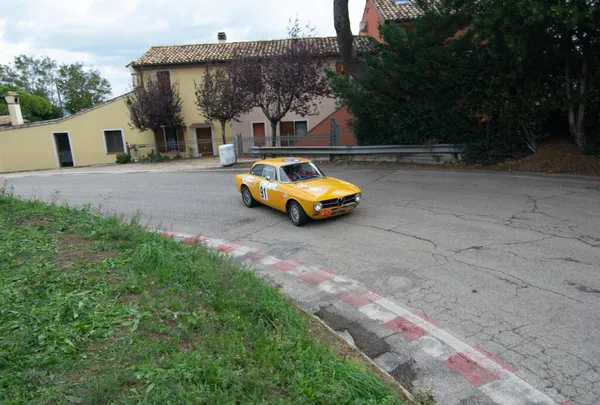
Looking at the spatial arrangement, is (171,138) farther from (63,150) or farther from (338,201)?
(338,201)

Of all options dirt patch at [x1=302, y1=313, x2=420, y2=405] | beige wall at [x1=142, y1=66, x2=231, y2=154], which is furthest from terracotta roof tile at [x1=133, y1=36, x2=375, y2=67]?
dirt patch at [x1=302, y1=313, x2=420, y2=405]

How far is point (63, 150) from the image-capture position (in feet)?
94.4

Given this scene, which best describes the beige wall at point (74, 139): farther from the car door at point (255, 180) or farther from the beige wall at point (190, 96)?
the car door at point (255, 180)

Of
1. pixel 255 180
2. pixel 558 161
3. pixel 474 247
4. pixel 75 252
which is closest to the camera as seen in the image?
pixel 75 252

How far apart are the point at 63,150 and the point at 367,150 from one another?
77.7ft

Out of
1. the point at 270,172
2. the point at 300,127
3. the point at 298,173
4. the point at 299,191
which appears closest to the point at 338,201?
the point at 299,191

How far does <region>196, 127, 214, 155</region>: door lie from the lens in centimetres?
2842

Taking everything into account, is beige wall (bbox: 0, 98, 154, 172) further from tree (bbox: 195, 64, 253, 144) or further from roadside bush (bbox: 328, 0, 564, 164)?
roadside bush (bbox: 328, 0, 564, 164)

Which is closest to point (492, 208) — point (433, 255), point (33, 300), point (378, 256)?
point (433, 255)

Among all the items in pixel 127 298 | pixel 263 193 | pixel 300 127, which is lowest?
pixel 127 298

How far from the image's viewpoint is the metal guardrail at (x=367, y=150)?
14.4 metres

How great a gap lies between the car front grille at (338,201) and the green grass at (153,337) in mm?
3217

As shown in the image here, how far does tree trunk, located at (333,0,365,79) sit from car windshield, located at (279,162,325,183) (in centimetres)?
766

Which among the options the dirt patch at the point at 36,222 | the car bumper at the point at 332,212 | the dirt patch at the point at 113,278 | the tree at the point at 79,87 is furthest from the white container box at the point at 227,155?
the tree at the point at 79,87
